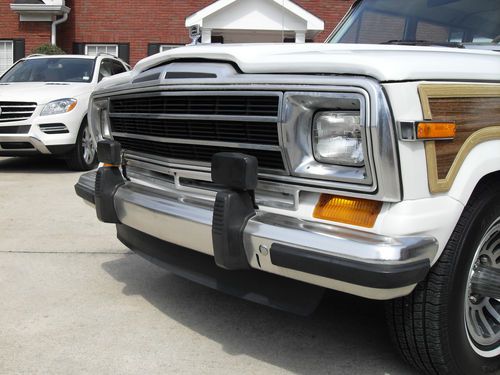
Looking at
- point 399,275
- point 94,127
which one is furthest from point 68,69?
point 399,275

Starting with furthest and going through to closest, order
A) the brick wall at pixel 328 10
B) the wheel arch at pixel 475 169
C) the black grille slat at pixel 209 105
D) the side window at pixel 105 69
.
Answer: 1. the brick wall at pixel 328 10
2. the side window at pixel 105 69
3. the black grille slat at pixel 209 105
4. the wheel arch at pixel 475 169

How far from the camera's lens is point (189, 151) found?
8.97 feet

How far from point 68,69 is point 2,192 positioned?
A: 2801mm

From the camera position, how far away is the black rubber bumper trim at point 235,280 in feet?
7.92

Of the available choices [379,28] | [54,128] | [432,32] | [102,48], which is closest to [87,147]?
[54,128]

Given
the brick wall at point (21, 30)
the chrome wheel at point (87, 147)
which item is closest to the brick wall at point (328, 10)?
the brick wall at point (21, 30)

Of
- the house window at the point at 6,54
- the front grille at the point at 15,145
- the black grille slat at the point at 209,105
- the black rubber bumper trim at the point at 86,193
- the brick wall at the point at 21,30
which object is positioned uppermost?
the brick wall at the point at 21,30

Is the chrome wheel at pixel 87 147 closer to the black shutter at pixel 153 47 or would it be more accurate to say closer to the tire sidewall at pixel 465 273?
the tire sidewall at pixel 465 273

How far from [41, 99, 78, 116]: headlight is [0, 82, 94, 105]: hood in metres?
0.06

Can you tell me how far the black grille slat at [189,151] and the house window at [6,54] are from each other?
14.5 m

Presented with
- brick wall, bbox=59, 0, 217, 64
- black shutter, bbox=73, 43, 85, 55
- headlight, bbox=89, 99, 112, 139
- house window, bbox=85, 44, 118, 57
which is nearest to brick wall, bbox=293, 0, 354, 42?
brick wall, bbox=59, 0, 217, 64

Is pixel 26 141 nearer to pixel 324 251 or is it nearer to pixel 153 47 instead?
pixel 324 251

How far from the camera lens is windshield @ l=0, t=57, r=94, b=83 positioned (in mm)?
8547

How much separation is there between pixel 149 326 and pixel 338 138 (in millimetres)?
1510
